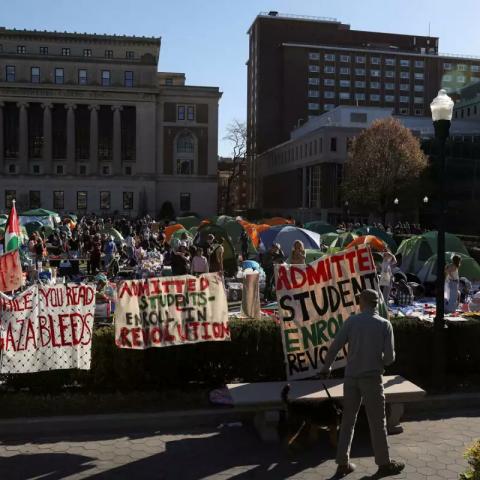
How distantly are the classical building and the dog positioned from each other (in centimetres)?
6994

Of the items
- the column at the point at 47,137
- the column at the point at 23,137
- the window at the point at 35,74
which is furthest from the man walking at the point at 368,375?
the window at the point at 35,74

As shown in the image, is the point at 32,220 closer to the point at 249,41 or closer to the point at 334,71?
the point at 334,71

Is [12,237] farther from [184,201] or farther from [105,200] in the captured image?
[184,201]

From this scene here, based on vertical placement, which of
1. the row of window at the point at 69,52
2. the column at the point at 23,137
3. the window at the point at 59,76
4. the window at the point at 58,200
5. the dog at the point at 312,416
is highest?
the row of window at the point at 69,52

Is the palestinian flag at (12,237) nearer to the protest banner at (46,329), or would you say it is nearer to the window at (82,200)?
the protest banner at (46,329)

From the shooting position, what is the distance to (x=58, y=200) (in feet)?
249

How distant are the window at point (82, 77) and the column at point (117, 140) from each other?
17.3 feet

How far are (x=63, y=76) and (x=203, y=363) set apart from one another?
245 feet

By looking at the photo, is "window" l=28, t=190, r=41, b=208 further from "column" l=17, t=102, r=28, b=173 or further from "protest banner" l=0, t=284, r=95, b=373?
"protest banner" l=0, t=284, r=95, b=373

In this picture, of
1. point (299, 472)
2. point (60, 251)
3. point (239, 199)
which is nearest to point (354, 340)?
point (299, 472)

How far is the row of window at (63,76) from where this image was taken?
247 feet

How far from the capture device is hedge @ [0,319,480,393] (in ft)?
27.1

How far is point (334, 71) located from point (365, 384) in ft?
331

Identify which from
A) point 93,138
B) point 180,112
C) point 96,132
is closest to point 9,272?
point 96,132
